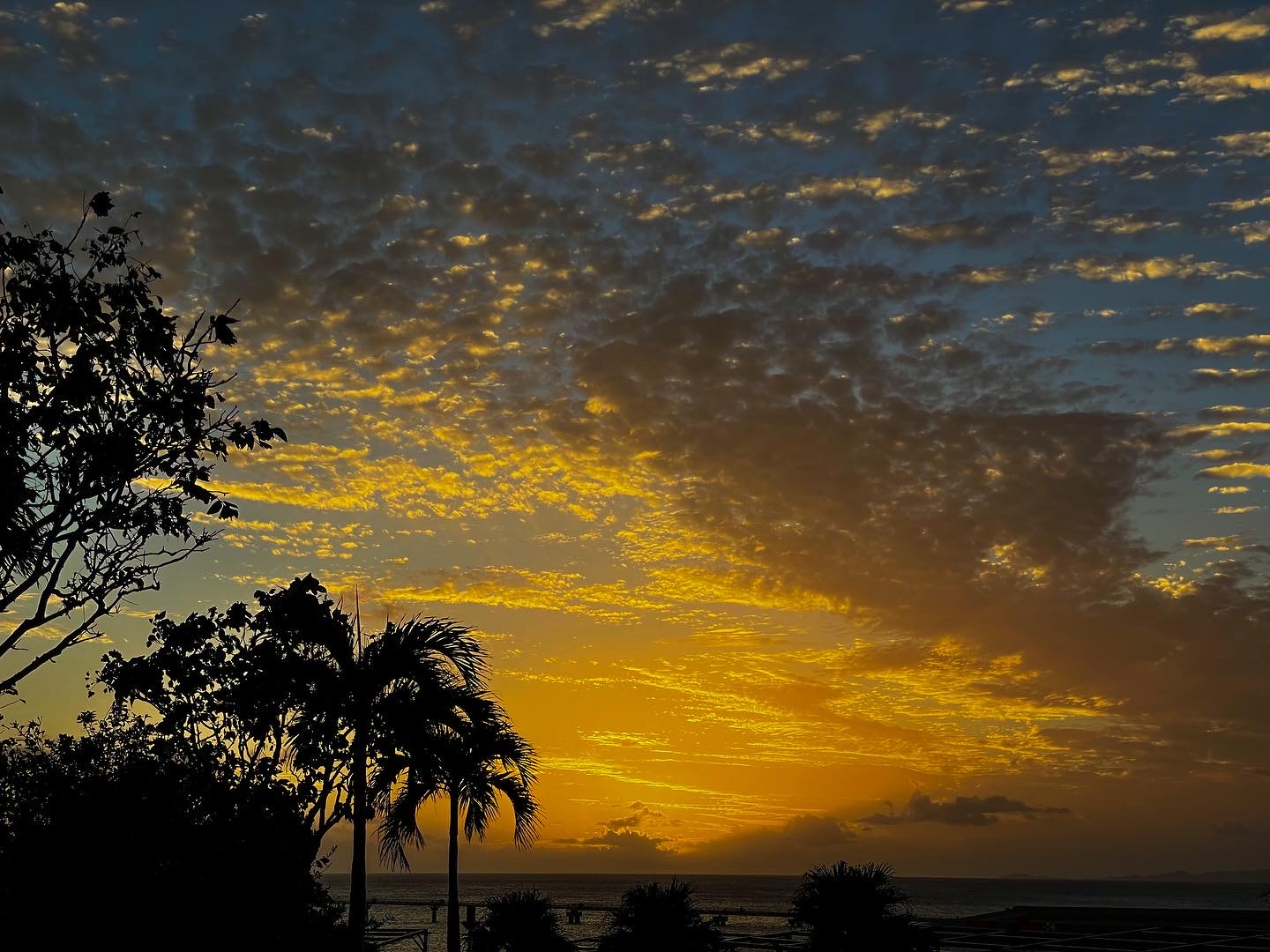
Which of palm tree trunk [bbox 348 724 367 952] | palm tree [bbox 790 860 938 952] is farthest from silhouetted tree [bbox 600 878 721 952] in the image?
palm tree trunk [bbox 348 724 367 952]

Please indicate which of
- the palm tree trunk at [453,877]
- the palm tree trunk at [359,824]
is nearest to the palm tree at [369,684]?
the palm tree trunk at [359,824]

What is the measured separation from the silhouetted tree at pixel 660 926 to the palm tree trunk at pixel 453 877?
563 centimetres

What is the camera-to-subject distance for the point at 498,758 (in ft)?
86.7

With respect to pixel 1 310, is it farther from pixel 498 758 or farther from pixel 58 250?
pixel 498 758

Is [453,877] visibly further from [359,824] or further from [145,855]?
[145,855]

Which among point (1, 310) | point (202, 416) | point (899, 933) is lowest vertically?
A: point (899, 933)

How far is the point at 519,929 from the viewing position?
31.1 m

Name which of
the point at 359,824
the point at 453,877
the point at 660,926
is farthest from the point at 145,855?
the point at 453,877

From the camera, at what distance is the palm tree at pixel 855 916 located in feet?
79.7

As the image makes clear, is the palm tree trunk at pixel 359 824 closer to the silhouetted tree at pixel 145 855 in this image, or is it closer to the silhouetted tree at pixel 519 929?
the silhouetted tree at pixel 145 855

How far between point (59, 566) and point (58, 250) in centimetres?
375

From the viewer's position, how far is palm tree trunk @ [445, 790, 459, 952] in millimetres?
29748

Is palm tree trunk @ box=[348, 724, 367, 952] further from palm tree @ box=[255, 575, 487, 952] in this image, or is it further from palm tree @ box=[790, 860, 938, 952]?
palm tree @ box=[790, 860, 938, 952]

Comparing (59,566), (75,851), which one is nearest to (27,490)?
(59,566)
